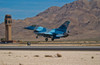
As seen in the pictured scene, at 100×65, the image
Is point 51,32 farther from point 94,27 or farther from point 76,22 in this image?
point 76,22

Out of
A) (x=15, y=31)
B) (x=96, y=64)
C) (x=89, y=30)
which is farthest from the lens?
(x=15, y=31)

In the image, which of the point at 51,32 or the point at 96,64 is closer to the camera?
the point at 96,64

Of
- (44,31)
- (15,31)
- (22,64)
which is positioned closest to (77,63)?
(22,64)

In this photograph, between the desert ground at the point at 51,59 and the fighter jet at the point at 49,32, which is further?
the fighter jet at the point at 49,32

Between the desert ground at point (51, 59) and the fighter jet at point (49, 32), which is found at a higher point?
the fighter jet at point (49, 32)

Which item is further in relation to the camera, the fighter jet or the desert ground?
the fighter jet

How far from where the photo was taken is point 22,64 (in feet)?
74.0

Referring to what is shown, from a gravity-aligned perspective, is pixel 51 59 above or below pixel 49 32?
below

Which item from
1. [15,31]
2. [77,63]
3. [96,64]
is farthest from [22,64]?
[15,31]

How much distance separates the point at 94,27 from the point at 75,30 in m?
14.0

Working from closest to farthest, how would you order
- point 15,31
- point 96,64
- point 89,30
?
point 96,64
point 89,30
point 15,31

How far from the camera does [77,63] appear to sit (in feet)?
76.3

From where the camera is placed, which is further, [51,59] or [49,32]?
[49,32]

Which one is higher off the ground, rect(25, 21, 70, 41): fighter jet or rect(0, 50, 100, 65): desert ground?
rect(25, 21, 70, 41): fighter jet
